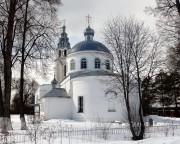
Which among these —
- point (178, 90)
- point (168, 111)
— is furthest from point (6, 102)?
point (168, 111)

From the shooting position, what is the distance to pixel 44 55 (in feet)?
57.0

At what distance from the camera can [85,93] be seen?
96.8 ft

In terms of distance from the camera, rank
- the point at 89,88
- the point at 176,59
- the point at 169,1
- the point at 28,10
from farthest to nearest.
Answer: the point at 89,88 < the point at 176,59 < the point at 28,10 < the point at 169,1

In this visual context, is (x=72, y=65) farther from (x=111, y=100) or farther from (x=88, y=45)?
(x=111, y=100)

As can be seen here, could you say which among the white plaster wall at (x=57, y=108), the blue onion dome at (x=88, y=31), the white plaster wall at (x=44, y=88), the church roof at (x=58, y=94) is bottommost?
the white plaster wall at (x=57, y=108)

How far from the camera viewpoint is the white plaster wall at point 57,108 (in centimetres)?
3077

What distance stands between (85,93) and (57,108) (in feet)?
13.3

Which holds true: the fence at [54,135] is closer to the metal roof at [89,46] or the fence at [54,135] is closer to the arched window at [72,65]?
the metal roof at [89,46]

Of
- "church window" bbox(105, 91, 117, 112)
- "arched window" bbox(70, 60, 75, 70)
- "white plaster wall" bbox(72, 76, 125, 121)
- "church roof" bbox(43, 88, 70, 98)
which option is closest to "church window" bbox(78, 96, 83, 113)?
"white plaster wall" bbox(72, 76, 125, 121)

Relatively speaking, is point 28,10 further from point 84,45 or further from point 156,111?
point 156,111

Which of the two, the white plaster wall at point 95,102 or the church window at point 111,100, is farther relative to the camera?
Result: the church window at point 111,100

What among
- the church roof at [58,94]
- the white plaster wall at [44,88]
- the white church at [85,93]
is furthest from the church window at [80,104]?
the white plaster wall at [44,88]

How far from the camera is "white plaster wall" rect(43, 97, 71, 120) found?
3077 centimetres

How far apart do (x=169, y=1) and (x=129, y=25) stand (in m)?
2.66
